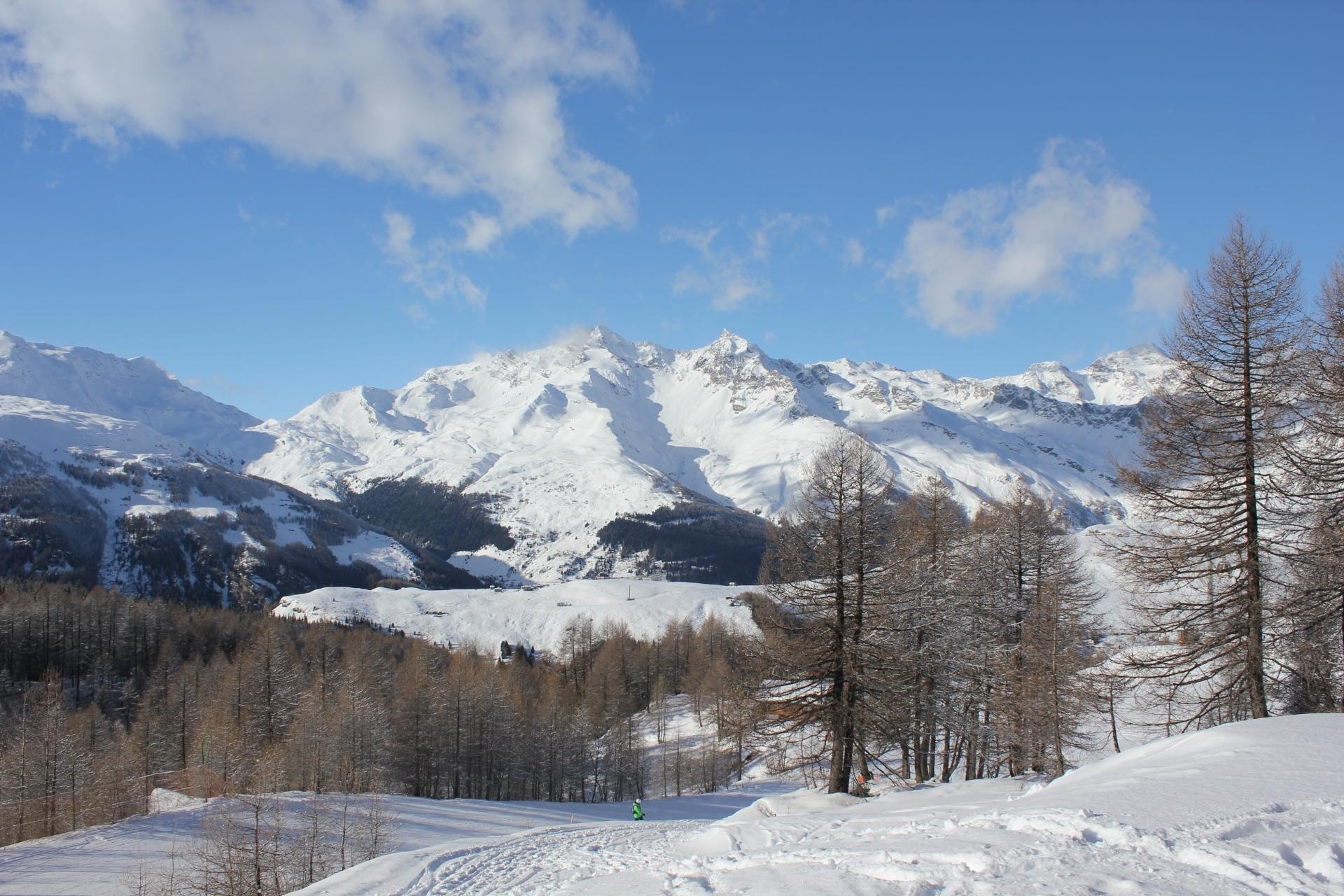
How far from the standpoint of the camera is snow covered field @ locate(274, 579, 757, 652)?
150m

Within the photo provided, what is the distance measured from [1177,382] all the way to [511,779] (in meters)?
64.0

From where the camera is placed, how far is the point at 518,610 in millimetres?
162875

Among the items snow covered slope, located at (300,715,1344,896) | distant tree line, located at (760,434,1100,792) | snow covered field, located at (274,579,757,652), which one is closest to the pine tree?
distant tree line, located at (760,434,1100,792)

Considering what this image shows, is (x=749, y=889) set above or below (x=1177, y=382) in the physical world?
below

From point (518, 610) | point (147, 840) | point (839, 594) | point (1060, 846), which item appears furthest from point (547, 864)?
point (518, 610)

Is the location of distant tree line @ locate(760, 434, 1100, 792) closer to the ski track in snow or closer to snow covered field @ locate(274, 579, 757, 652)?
the ski track in snow

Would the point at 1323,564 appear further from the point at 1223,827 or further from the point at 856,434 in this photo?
the point at 856,434

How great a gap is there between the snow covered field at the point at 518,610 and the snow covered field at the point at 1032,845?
128 meters

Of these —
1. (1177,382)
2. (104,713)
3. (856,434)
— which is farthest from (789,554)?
(104,713)

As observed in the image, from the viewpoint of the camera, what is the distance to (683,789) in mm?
72750

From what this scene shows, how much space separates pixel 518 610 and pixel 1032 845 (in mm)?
162864

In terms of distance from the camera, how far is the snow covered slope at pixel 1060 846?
6973 mm

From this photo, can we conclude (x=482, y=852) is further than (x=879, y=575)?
No

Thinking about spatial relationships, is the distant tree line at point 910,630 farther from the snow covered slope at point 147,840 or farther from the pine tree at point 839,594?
the snow covered slope at point 147,840
